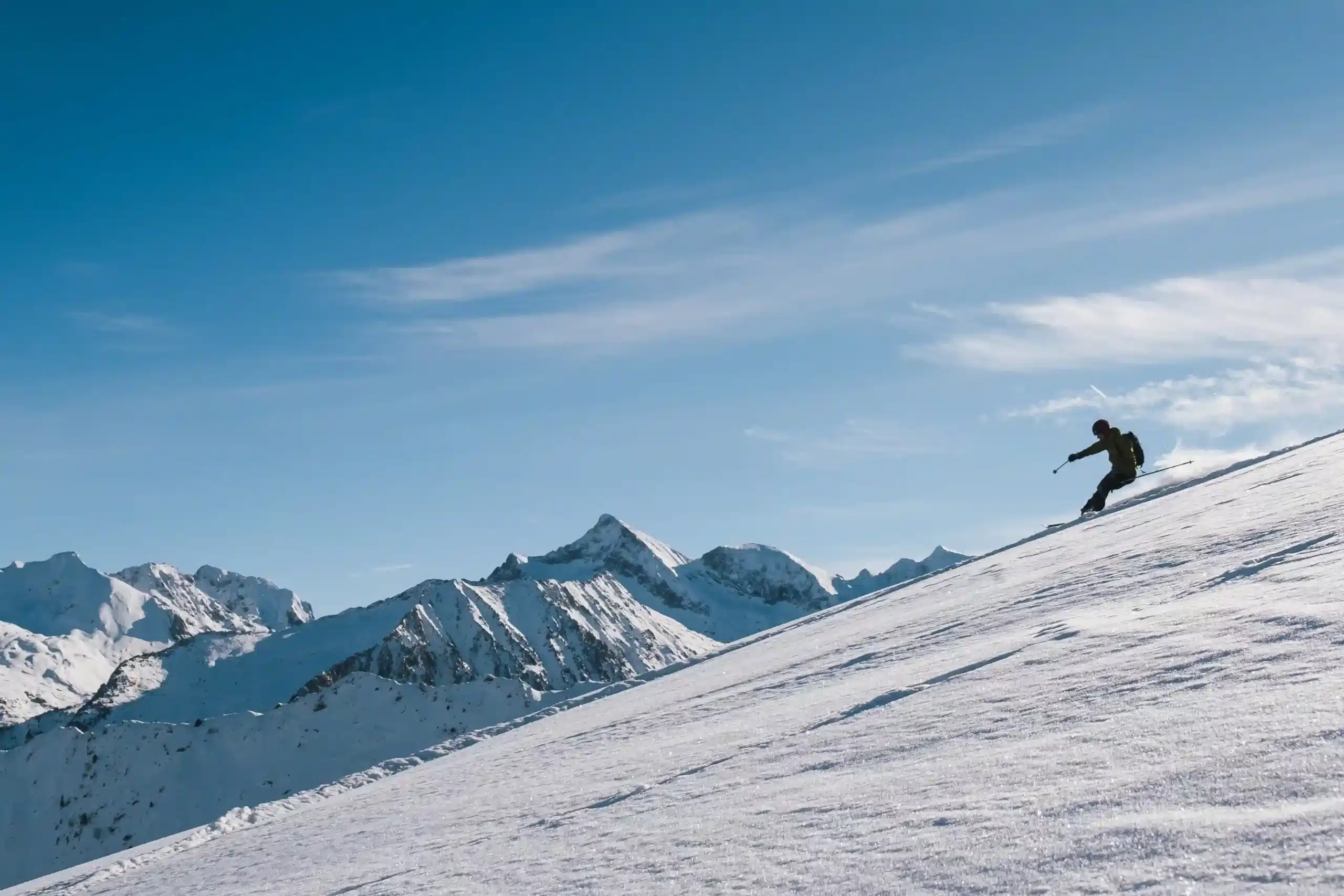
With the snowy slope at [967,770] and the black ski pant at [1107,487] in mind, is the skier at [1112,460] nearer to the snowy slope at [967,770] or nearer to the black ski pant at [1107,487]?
the black ski pant at [1107,487]

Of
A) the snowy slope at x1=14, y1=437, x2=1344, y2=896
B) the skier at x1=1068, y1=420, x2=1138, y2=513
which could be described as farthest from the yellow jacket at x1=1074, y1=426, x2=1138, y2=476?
the snowy slope at x1=14, y1=437, x2=1344, y2=896

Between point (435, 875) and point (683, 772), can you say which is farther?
point (683, 772)

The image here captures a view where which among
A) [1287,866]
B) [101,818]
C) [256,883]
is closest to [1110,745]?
[1287,866]

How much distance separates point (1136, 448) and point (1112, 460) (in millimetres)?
482

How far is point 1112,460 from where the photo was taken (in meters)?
18.3

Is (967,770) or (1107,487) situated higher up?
(1107,487)

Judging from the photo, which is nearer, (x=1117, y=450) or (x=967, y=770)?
(x=967, y=770)

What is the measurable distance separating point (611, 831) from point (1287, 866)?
338cm

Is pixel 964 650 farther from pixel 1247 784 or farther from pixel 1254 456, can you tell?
pixel 1254 456

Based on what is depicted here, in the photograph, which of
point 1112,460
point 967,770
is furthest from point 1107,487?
point 967,770

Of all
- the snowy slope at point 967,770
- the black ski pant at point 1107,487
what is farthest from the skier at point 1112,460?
the snowy slope at point 967,770

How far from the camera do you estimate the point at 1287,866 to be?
2.71 metres

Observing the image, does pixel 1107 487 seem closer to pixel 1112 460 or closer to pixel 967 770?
pixel 1112 460

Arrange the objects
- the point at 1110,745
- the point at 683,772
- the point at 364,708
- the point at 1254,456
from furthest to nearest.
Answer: the point at 364,708, the point at 1254,456, the point at 683,772, the point at 1110,745
